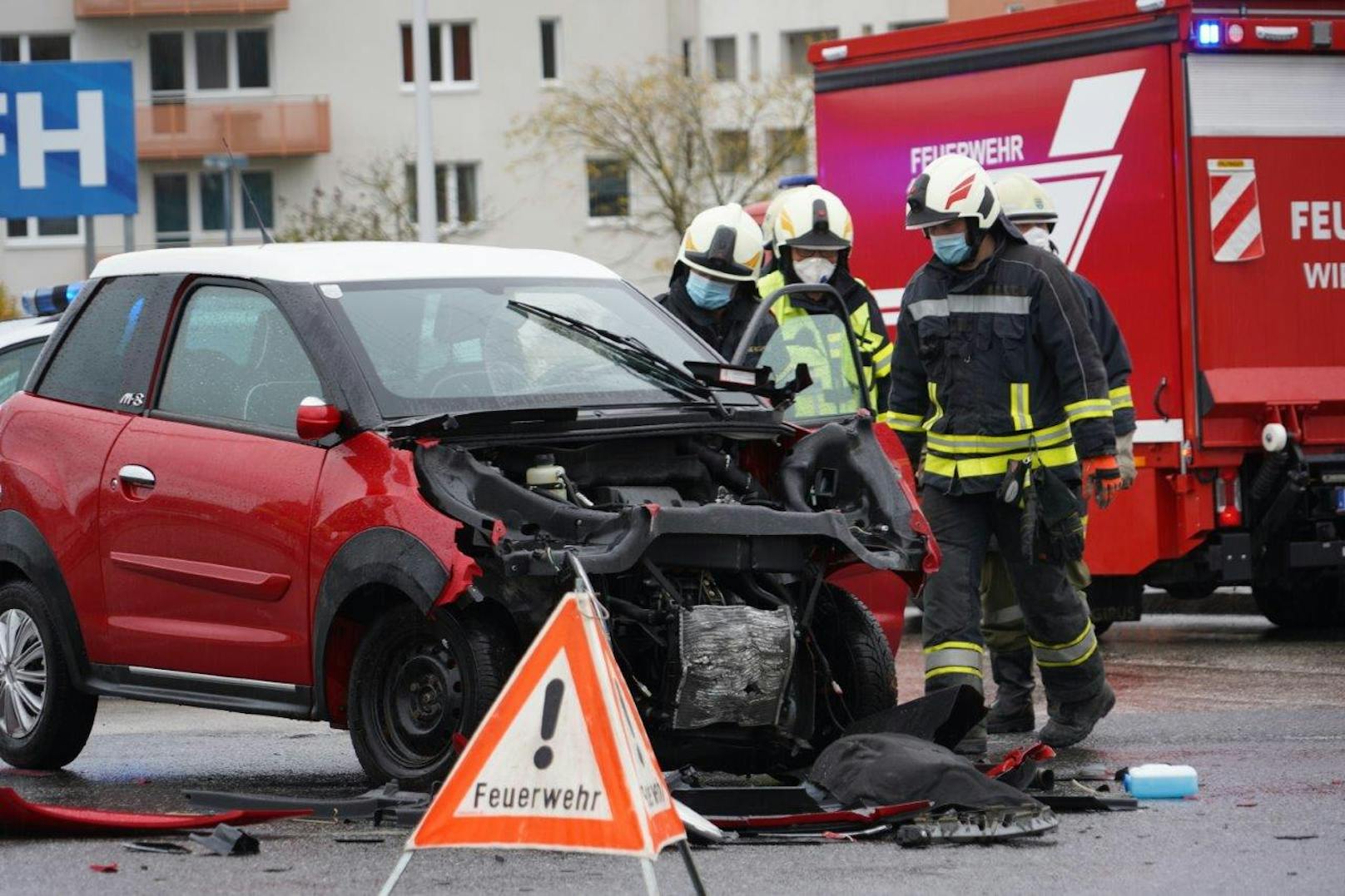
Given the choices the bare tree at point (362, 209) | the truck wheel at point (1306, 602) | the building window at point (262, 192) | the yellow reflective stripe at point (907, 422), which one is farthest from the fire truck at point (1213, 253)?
the building window at point (262, 192)

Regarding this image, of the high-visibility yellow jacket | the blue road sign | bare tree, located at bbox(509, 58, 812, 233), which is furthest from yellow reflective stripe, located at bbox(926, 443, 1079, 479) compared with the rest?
bare tree, located at bbox(509, 58, 812, 233)

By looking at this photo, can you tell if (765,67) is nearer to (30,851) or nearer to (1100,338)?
(1100,338)

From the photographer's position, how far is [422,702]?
761cm

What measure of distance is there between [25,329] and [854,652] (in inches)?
217

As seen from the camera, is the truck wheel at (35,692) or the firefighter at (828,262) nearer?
the truck wheel at (35,692)

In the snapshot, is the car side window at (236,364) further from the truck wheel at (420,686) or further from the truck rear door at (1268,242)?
the truck rear door at (1268,242)

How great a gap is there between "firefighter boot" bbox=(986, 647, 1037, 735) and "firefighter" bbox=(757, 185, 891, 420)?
1074 mm

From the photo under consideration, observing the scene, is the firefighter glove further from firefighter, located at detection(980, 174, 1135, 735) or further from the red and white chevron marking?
the red and white chevron marking

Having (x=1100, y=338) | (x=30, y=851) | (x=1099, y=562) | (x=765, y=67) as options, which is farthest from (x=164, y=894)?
(x=765, y=67)

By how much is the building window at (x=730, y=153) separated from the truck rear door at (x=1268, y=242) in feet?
113

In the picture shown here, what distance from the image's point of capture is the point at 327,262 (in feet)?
27.6

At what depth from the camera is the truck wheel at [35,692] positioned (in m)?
8.90

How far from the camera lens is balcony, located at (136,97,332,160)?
53219 millimetres

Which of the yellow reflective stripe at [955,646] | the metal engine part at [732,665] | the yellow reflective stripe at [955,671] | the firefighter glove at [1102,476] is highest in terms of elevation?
the firefighter glove at [1102,476]
